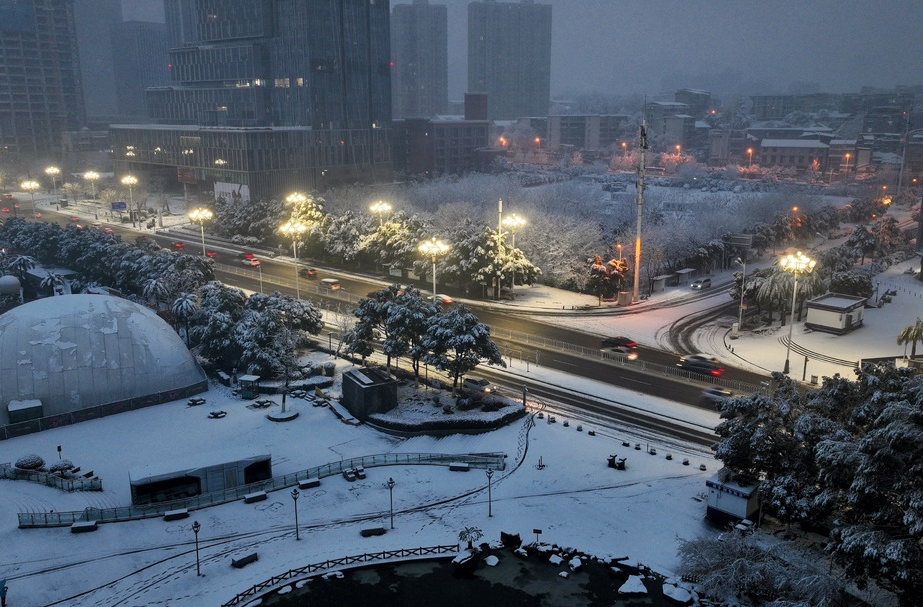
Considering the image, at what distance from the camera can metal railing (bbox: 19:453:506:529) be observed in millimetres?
35281

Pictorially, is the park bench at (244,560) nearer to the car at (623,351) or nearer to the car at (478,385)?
the car at (478,385)

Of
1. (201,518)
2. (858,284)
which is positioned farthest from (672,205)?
(201,518)

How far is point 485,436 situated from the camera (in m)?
46.2

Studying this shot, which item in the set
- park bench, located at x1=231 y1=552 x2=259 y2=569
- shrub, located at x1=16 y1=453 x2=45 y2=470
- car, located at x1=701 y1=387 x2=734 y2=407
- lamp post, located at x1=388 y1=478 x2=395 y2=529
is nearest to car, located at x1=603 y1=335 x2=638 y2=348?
car, located at x1=701 y1=387 x2=734 y2=407

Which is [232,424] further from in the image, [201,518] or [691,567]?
[691,567]

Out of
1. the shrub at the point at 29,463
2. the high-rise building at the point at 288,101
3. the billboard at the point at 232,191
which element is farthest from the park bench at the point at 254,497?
the high-rise building at the point at 288,101

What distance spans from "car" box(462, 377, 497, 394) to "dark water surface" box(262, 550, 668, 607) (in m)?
20.9

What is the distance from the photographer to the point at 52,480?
3909cm

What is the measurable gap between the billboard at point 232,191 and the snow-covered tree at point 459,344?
3293 inches

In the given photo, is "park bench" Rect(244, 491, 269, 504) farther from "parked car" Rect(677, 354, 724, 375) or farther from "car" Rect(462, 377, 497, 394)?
"parked car" Rect(677, 354, 724, 375)

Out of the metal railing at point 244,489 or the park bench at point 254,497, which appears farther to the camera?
the park bench at point 254,497

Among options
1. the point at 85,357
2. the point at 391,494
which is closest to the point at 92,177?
the point at 85,357

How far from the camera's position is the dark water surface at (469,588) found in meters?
29.5

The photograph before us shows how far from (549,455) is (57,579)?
25.8 meters
